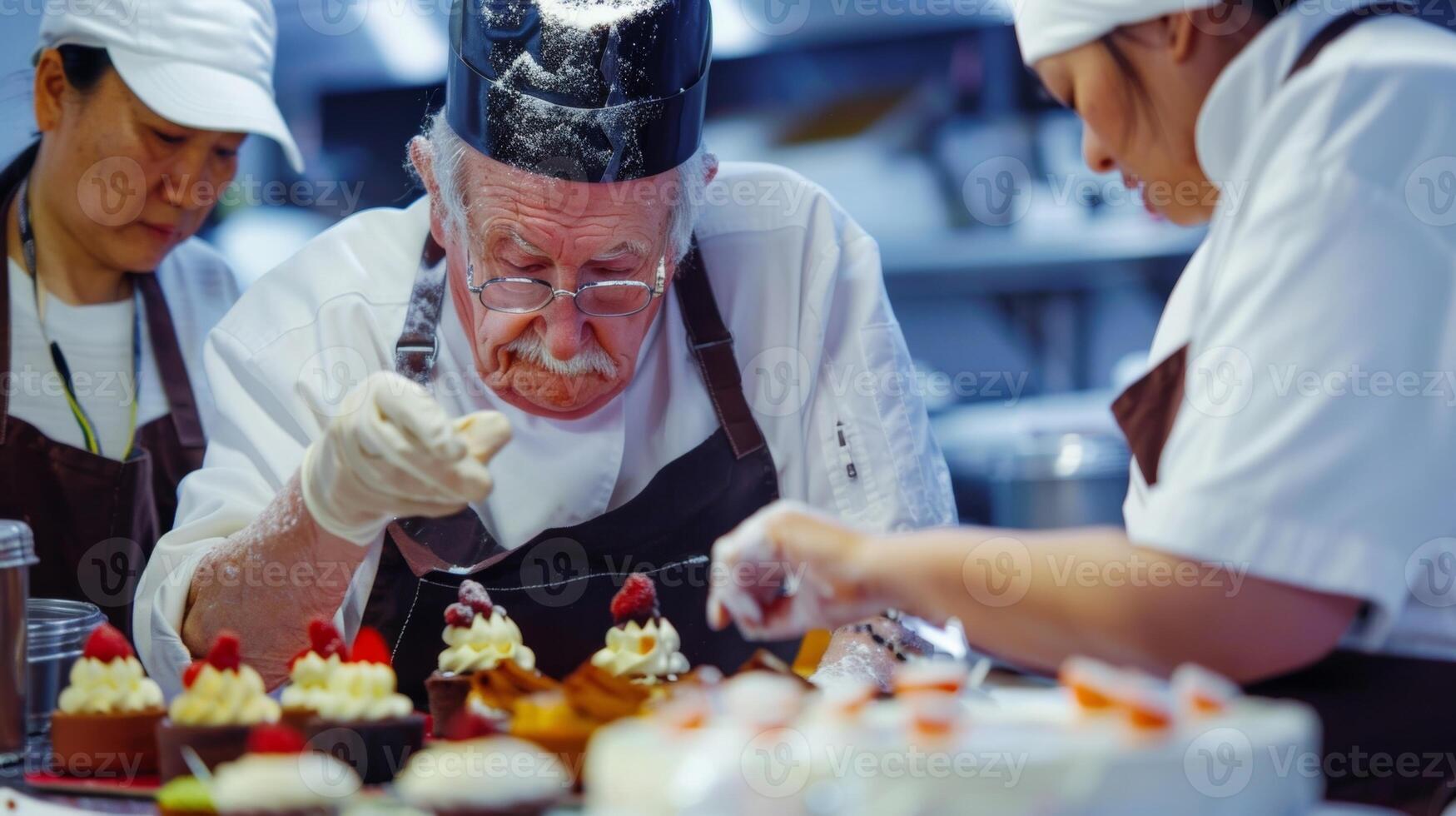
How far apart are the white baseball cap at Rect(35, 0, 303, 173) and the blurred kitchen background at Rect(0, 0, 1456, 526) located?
101 centimetres

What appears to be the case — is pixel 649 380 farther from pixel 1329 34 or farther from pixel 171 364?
pixel 1329 34

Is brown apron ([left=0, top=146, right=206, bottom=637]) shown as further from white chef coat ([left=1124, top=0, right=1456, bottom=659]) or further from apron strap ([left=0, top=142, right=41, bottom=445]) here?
white chef coat ([left=1124, top=0, right=1456, bottom=659])

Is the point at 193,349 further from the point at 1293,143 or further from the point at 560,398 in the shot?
the point at 1293,143

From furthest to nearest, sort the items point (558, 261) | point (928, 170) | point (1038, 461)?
1. point (928, 170)
2. point (1038, 461)
3. point (558, 261)

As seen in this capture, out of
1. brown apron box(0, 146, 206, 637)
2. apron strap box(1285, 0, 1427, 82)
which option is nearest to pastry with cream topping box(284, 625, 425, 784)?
apron strap box(1285, 0, 1427, 82)

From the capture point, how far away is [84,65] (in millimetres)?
2758

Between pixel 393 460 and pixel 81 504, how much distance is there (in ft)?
5.12

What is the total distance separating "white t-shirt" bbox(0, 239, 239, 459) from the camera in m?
2.80

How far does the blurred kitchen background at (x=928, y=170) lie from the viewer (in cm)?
387

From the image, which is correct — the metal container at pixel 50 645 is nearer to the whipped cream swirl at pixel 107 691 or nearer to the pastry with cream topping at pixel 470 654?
A: the whipped cream swirl at pixel 107 691

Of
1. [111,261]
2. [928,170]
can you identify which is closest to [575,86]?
[111,261]

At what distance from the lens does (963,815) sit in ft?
2.96

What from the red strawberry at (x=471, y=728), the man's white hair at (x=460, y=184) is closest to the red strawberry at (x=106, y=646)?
the red strawberry at (x=471, y=728)

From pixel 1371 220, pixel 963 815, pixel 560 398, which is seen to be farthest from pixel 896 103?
pixel 963 815
